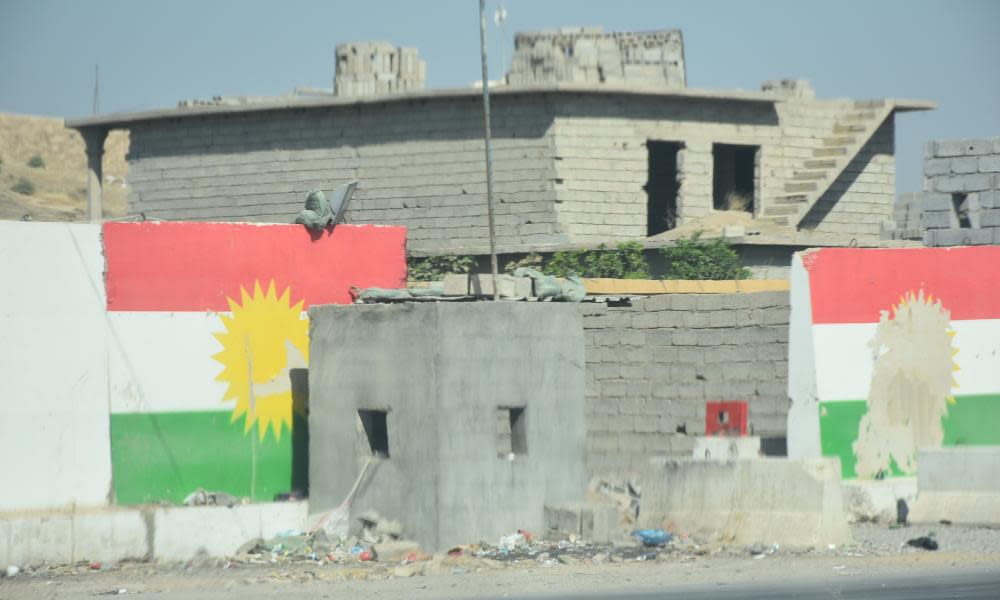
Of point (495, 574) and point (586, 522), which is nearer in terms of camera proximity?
point (495, 574)

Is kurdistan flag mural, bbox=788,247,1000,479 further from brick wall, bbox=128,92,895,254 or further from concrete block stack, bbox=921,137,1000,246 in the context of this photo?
brick wall, bbox=128,92,895,254

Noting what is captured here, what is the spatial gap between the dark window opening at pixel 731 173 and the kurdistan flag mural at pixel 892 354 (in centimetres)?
1163

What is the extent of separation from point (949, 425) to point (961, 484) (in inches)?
46.6

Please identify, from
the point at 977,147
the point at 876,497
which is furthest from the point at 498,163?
the point at 876,497

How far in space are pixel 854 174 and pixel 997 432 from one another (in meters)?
12.0

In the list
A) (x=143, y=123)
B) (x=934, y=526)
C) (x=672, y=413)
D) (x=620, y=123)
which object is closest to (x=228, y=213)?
(x=143, y=123)

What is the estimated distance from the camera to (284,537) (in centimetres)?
1453

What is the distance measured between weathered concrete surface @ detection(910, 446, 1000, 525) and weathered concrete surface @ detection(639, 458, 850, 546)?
1.59 metres

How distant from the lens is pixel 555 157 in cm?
2473

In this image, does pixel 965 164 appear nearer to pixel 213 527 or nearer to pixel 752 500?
pixel 752 500

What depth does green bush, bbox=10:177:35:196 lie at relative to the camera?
2375 inches

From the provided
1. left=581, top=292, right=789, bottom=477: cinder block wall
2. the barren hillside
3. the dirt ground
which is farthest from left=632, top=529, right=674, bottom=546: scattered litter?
the barren hillside

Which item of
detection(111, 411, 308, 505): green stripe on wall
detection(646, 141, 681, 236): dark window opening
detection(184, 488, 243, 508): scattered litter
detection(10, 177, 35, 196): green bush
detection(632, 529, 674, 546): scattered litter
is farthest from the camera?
detection(10, 177, 35, 196): green bush

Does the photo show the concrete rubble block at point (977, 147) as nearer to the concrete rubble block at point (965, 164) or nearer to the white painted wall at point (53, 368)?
the concrete rubble block at point (965, 164)
